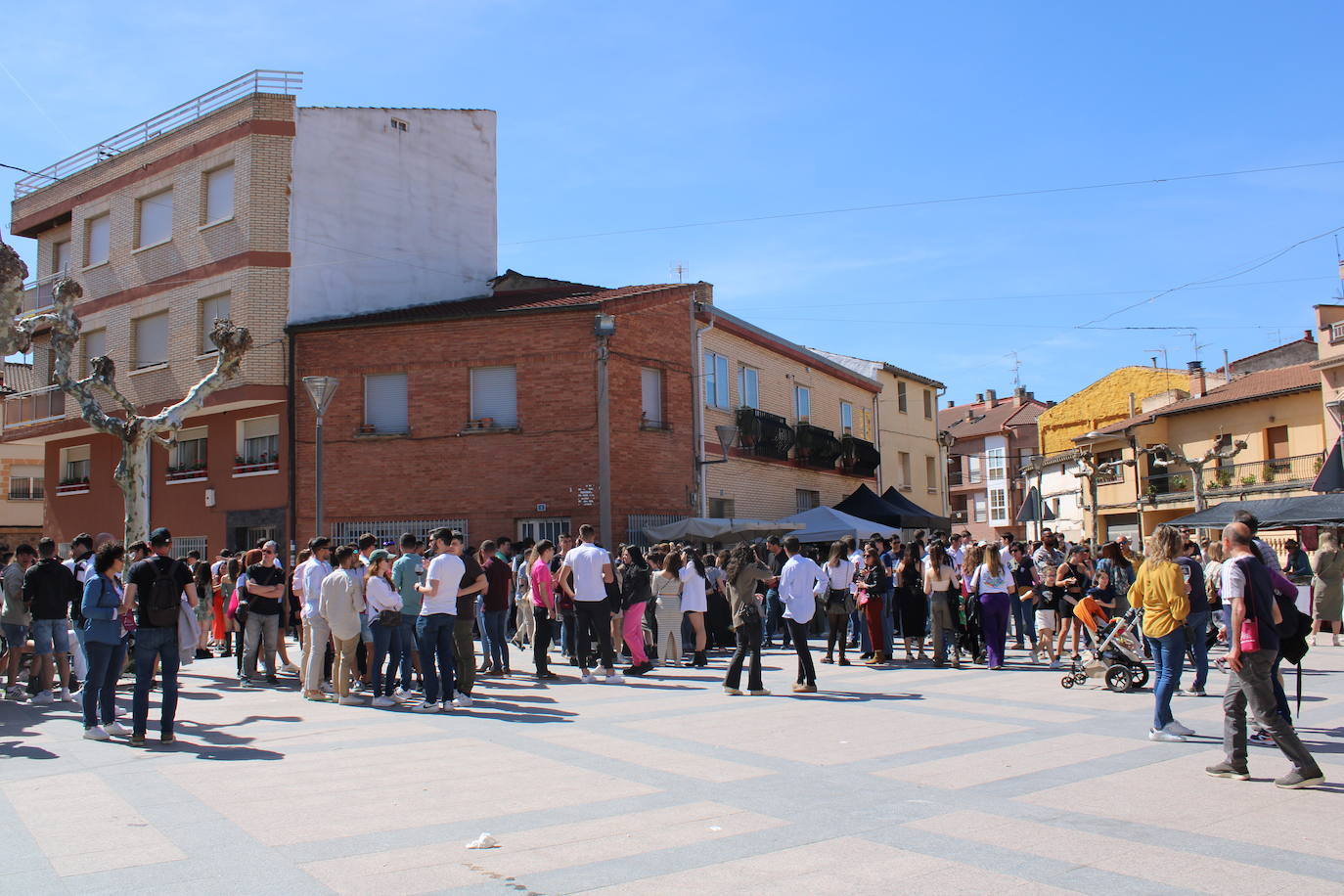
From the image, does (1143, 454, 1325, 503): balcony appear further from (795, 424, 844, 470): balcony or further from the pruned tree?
the pruned tree

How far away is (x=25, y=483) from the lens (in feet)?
136

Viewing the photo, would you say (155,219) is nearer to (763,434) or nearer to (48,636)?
(763,434)

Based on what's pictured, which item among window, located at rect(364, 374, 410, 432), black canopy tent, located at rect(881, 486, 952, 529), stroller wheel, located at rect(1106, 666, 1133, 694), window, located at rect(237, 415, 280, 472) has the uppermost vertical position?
window, located at rect(364, 374, 410, 432)

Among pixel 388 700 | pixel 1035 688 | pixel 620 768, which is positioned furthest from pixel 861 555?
pixel 620 768

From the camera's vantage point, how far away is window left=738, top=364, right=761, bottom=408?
2681 cm

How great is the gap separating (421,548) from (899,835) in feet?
51.1

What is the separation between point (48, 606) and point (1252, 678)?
36.4 feet

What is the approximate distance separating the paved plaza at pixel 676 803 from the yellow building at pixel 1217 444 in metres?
32.6

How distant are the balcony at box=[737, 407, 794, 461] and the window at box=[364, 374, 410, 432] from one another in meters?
7.99

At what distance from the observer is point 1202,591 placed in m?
10.3

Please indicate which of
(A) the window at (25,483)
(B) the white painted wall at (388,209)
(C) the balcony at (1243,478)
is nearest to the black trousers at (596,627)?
(B) the white painted wall at (388,209)

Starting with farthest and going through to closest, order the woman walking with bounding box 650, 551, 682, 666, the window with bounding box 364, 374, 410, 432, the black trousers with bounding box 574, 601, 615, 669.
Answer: the window with bounding box 364, 374, 410, 432
the woman walking with bounding box 650, 551, 682, 666
the black trousers with bounding box 574, 601, 615, 669

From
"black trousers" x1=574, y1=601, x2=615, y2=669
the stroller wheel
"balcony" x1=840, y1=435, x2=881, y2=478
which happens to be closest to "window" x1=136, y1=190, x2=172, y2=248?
"black trousers" x1=574, y1=601, x2=615, y2=669

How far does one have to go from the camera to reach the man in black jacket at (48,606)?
36.9ft
